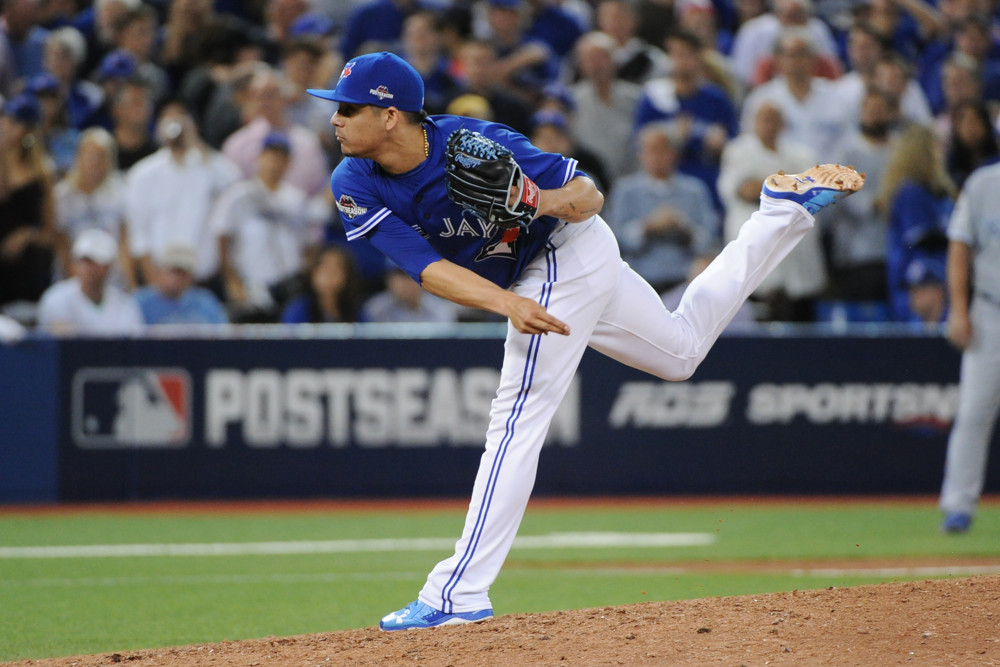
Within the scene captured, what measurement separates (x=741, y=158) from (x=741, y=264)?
5605 millimetres

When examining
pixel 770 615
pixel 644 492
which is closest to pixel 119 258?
pixel 644 492

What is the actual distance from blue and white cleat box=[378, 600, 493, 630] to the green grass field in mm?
1089

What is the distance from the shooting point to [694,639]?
4438 mm

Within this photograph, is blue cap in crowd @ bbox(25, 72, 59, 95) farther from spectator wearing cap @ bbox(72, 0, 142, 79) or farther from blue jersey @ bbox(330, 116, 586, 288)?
blue jersey @ bbox(330, 116, 586, 288)

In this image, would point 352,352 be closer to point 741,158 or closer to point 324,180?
point 324,180

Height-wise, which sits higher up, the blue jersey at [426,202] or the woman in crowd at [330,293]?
the blue jersey at [426,202]

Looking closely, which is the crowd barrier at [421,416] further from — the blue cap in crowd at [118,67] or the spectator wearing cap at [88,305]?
the blue cap in crowd at [118,67]

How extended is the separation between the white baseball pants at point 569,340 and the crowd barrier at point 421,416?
445 centimetres

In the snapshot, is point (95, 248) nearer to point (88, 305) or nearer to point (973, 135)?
point (88, 305)

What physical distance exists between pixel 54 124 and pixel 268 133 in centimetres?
195

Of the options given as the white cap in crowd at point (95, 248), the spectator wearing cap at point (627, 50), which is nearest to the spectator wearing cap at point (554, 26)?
the spectator wearing cap at point (627, 50)

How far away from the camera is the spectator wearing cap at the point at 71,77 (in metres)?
11.4

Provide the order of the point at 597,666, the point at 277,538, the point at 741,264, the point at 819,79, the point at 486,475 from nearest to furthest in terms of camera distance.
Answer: the point at 597,666, the point at 486,475, the point at 741,264, the point at 277,538, the point at 819,79

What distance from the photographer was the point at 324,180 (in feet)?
36.4
